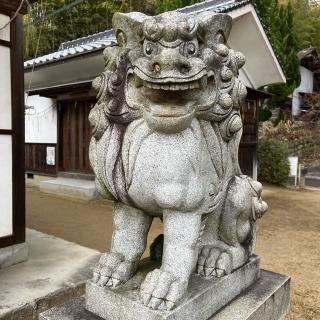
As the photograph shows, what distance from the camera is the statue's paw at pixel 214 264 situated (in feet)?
6.06

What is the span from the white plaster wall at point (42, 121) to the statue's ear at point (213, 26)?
907cm

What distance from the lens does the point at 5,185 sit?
12.3ft

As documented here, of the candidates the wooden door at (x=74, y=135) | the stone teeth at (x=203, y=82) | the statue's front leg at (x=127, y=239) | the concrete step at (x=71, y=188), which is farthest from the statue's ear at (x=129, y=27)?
the wooden door at (x=74, y=135)

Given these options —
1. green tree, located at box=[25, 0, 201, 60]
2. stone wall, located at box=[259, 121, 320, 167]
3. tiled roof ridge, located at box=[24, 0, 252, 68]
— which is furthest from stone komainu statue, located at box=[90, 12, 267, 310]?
green tree, located at box=[25, 0, 201, 60]

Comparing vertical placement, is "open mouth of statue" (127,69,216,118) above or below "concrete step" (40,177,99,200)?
above

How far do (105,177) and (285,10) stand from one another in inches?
531

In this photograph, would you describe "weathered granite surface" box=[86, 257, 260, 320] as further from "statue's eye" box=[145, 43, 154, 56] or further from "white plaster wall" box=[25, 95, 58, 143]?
"white plaster wall" box=[25, 95, 58, 143]

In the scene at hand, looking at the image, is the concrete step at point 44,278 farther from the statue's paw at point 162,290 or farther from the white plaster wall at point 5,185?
the statue's paw at point 162,290

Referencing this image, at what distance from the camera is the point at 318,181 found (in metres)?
13.5

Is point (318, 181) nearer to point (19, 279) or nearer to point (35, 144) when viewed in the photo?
point (35, 144)

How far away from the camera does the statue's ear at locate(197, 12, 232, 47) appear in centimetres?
161

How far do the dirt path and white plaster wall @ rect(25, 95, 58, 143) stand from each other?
68.4 inches

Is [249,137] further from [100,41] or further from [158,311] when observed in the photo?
[158,311]

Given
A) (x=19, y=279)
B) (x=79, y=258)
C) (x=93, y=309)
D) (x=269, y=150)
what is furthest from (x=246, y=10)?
(x=93, y=309)
